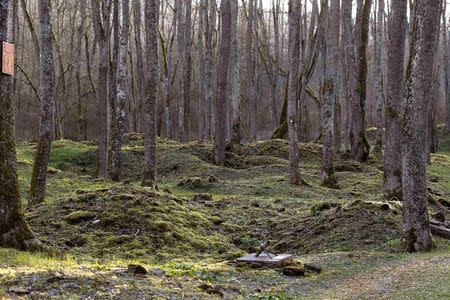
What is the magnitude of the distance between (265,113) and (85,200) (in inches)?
1830

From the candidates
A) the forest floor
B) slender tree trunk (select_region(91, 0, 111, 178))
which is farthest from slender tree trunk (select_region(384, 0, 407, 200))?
slender tree trunk (select_region(91, 0, 111, 178))

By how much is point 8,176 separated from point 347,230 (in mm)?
5962

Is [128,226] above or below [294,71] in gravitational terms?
below

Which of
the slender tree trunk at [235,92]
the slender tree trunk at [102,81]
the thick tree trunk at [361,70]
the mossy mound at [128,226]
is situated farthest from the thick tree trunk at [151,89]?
the thick tree trunk at [361,70]

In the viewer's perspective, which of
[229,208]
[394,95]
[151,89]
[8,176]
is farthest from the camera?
[151,89]

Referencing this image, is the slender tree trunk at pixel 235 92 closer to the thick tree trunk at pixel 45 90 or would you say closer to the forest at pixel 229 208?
the forest at pixel 229 208

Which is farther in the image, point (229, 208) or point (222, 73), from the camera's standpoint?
point (222, 73)

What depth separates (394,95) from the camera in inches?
535

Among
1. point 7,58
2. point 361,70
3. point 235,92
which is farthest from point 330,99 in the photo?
point 7,58

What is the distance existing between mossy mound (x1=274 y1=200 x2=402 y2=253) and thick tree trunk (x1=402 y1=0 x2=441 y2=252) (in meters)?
0.58

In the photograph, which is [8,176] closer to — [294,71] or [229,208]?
[229,208]

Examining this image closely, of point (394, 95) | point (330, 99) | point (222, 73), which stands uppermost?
point (222, 73)

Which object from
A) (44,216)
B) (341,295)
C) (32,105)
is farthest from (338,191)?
(32,105)

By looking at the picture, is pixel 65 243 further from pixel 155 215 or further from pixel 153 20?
pixel 153 20
